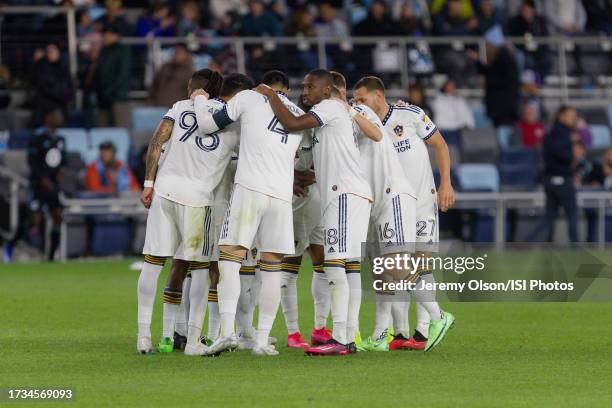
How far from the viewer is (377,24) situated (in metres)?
27.6

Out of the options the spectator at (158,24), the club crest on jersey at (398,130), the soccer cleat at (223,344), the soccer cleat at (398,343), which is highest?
the spectator at (158,24)

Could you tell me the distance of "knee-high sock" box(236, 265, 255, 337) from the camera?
12.4 meters

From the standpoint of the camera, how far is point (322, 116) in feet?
38.2

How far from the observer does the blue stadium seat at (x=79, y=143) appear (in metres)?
24.4

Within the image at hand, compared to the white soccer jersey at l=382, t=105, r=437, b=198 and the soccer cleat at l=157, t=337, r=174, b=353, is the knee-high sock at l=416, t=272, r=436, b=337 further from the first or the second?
the soccer cleat at l=157, t=337, r=174, b=353

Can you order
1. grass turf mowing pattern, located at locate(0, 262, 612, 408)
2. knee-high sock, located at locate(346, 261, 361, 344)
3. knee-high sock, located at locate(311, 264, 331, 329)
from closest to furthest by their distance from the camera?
grass turf mowing pattern, located at locate(0, 262, 612, 408)
knee-high sock, located at locate(346, 261, 361, 344)
knee-high sock, located at locate(311, 264, 331, 329)

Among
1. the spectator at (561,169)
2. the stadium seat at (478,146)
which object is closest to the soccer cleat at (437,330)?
the spectator at (561,169)

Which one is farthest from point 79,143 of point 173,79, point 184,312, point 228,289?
point 228,289

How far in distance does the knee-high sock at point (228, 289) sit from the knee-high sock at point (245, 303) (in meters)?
0.89

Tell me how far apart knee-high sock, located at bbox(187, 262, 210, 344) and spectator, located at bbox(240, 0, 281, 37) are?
15.3 m

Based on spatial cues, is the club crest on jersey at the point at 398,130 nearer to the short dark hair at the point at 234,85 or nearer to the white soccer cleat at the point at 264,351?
the short dark hair at the point at 234,85

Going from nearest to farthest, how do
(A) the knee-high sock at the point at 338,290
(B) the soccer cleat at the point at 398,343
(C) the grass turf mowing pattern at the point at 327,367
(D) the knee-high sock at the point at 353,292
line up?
(C) the grass turf mowing pattern at the point at 327,367, (A) the knee-high sock at the point at 338,290, (D) the knee-high sock at the point at 353,292, (B) the soccer cleat at the point at 398,343

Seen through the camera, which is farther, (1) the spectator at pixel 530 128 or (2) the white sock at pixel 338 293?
(1) the spectator at pixel 530 128

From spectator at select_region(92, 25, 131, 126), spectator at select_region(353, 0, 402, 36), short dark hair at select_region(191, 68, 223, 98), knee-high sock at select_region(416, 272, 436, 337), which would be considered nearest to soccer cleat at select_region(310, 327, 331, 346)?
knee-high sock at select_region(416, 272, 436, 337)
